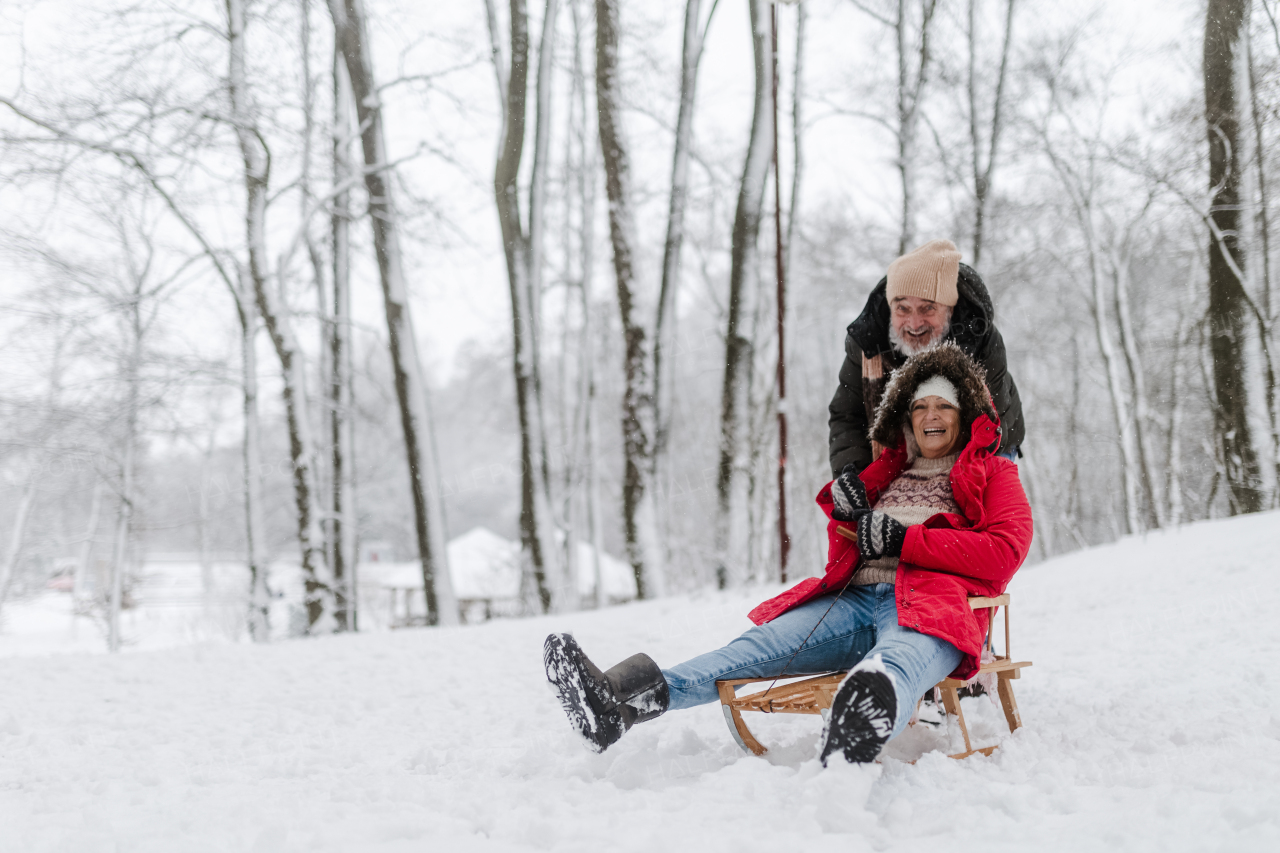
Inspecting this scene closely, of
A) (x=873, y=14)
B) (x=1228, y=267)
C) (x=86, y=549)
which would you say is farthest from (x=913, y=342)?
(x=86, y=549)

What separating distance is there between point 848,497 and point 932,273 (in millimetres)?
799

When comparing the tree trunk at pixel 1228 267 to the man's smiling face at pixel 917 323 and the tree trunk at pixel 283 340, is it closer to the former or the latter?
the man's smiling face at pixel 917 323

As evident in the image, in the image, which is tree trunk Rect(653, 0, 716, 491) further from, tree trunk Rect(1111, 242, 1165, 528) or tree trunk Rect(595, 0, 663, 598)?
tree trunk Rect(1111, 242, 1165, 528)

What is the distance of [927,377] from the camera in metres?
2.41

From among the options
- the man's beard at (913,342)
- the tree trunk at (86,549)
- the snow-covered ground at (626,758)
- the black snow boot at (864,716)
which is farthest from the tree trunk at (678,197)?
the tree trunk at (86,549)

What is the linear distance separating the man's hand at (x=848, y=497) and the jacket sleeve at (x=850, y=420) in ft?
0.98

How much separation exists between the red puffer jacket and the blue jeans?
0.06 meters

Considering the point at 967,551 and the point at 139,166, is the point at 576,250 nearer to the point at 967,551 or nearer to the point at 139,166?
the point at 139,166

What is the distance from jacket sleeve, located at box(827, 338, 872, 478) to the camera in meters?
2.69

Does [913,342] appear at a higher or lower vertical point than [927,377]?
higher

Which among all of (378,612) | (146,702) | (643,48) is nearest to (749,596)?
(146,702)

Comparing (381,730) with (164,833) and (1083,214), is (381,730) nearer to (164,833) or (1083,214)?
(164,833)

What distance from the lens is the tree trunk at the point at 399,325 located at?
23.9 feet

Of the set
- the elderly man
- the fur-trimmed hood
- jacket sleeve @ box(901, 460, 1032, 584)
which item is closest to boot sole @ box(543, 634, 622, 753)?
jacket sleeve @ box(901, 460, 1032, 584)
